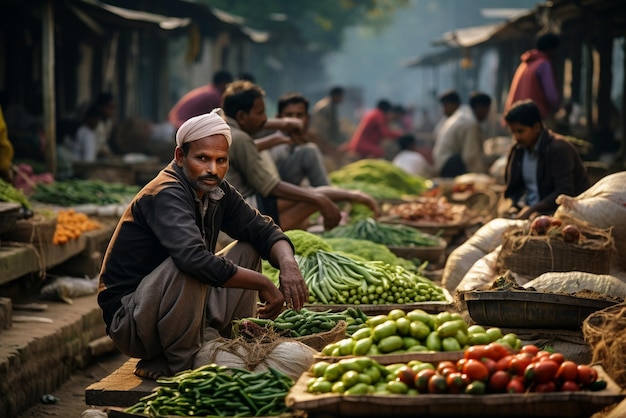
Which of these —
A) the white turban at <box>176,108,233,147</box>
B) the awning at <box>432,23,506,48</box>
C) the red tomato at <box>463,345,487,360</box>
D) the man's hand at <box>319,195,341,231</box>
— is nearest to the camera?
the red tomato at <box>463,345,487,360</box>

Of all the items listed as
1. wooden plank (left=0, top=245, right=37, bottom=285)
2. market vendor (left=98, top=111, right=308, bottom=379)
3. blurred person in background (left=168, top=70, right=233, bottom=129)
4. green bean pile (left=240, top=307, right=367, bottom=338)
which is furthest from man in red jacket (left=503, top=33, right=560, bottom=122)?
market vendor (left=98, top=111, right=308, bottom=379)

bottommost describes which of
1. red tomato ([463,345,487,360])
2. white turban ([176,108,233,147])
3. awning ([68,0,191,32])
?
red tomato ([463,345,487,360])

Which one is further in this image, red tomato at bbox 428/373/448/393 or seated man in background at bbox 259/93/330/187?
seated man in background at bbox 259/93/330/187

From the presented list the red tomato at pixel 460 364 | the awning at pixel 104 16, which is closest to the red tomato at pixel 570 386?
the red tomato at pixel 460 364

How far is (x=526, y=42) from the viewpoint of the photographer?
69.4 ft

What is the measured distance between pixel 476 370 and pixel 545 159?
13.9 ft

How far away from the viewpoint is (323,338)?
4.92 meters

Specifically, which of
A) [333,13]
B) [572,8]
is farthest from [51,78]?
[333,13]

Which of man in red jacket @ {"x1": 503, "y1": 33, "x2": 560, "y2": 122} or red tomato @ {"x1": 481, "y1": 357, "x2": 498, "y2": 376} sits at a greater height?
man in red jacket @ {"x1": 503, "y1": 33, "x2": 560, "y2": 122}

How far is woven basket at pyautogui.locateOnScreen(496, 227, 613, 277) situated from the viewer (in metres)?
6.09

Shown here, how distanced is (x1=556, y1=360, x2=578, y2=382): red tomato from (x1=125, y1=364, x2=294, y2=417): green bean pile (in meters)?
1.13

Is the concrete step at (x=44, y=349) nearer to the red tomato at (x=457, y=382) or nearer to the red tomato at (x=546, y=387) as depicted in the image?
the red tomato at (x=457, y=382)

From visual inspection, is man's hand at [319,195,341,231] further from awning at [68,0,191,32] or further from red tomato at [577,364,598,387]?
awning at [68,0,191,32]

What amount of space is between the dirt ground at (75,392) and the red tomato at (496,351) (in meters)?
3.07
